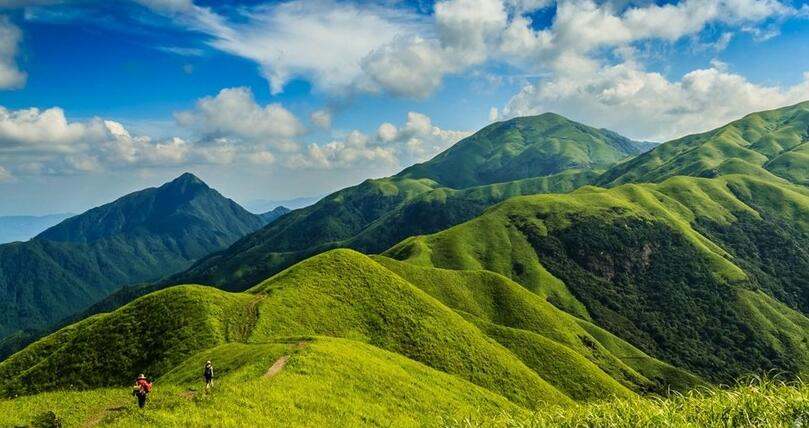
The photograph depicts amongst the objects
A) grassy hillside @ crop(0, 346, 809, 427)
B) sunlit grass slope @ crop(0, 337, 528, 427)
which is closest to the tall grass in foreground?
grassy hillside @ crop(0, 346, 809, 427)

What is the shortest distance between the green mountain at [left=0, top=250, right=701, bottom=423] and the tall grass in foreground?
21.5m

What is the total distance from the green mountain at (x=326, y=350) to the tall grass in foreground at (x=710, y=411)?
21478 millimetres

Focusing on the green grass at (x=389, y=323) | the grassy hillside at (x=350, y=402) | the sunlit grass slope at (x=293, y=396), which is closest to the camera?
the grassy hillside at (x=350, y=402)

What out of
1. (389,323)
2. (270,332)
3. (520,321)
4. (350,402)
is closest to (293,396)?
(350,402)

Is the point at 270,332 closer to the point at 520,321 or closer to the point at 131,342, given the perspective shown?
the point at 131,342

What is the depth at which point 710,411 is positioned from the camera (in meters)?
16.0

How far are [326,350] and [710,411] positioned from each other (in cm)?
4412

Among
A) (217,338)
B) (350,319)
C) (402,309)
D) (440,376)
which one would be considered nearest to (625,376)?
(402,309)

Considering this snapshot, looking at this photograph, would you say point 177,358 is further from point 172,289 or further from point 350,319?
point 350,319

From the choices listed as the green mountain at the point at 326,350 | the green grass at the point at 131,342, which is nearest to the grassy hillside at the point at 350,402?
the green mountain at the point at 326,350

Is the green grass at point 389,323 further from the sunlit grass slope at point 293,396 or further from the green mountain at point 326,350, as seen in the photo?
the sunlit grass slope at point 293,396

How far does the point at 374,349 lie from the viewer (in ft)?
227

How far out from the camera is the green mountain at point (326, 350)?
48.2 metres

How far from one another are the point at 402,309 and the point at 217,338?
3734 cm
